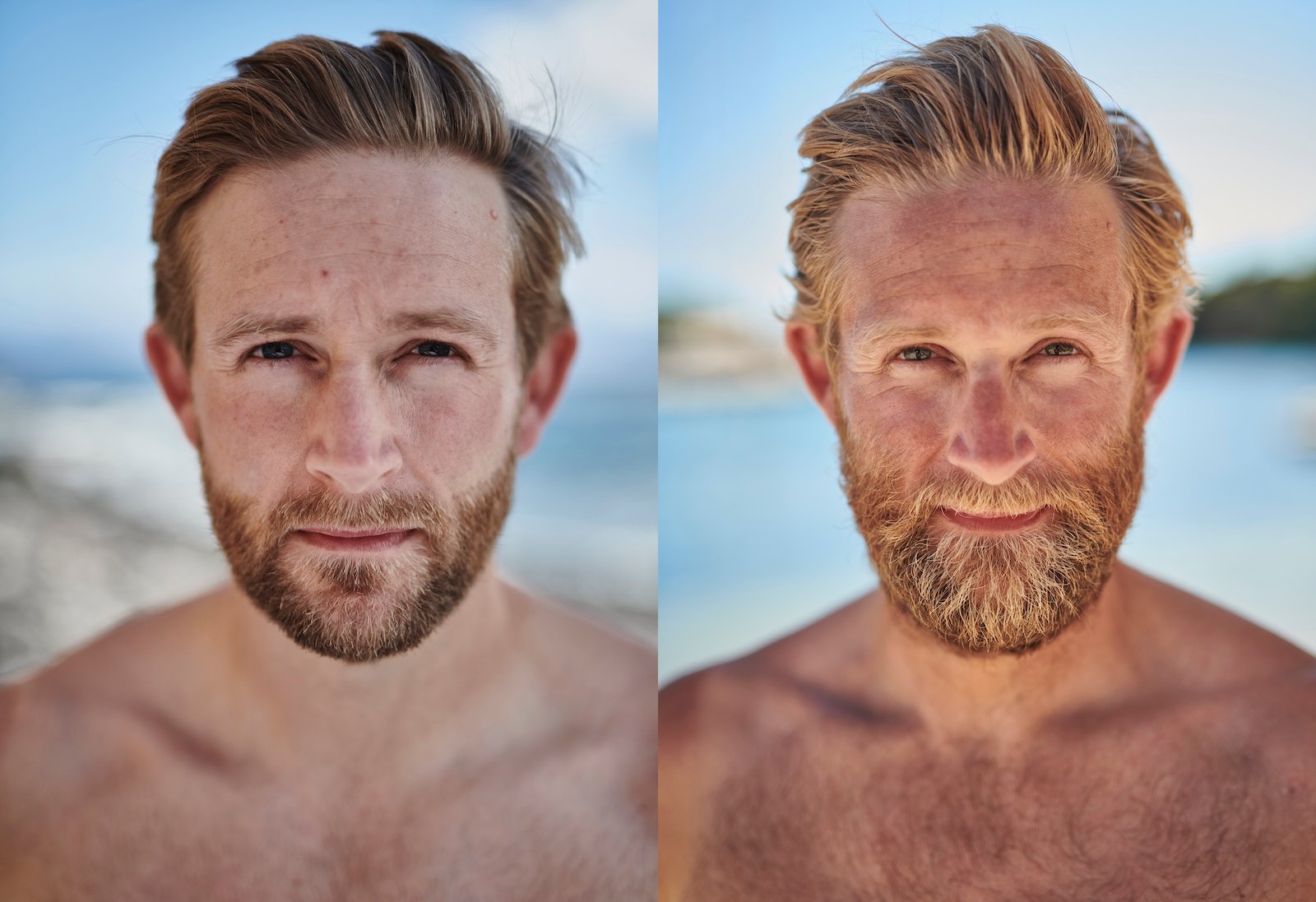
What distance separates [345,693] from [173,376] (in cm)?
81

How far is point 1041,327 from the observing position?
208 cm

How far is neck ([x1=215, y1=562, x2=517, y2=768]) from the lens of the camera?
2312 millimetres

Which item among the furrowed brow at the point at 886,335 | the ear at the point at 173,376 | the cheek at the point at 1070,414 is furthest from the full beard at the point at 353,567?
the cheek at the point at 1070,414

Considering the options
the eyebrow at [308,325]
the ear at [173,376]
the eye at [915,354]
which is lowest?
the ear at [173,376]

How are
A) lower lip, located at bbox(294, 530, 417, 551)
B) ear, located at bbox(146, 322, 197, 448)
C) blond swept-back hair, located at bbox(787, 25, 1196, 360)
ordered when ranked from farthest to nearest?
ear, located at bbox(146, 322, 197, 448) < lower lip, located at bbox(294, 530, 417, 551) < blond swept-back hair, located at bbox(787, 25, 1196, 360)

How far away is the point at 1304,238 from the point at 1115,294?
55 cm

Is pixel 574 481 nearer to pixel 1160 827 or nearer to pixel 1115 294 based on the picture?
pixel 1115 294

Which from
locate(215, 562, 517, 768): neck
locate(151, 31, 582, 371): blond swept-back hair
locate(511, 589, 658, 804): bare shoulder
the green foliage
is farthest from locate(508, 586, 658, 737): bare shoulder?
the green foliage

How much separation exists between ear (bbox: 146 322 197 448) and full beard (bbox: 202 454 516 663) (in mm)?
125

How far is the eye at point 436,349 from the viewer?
218cm

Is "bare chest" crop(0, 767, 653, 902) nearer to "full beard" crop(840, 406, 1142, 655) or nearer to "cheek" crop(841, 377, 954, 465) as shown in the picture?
"full beard" crop(840, 406, 1142, 655)

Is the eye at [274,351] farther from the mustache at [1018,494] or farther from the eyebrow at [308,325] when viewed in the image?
the mustache at [1018,494]

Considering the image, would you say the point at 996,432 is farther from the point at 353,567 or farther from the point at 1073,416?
the point at 353,567

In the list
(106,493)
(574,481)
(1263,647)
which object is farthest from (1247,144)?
(106,493)
